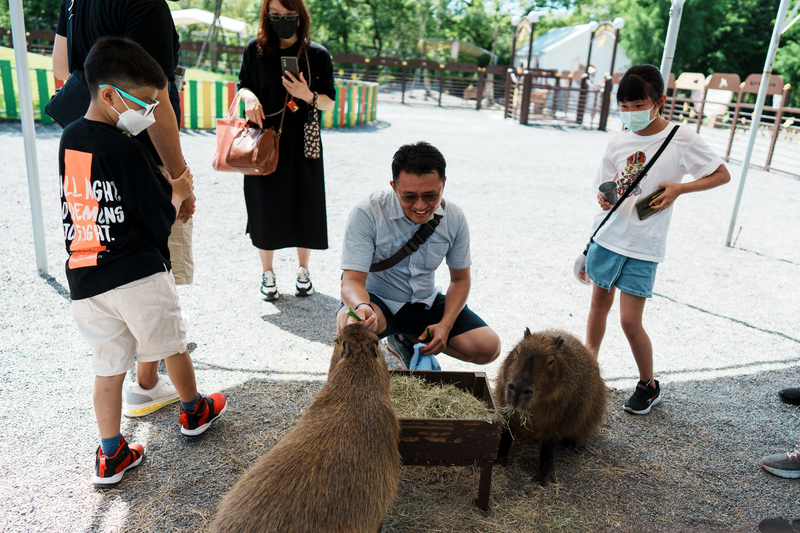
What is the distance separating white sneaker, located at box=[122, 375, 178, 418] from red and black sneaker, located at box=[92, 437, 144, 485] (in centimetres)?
45

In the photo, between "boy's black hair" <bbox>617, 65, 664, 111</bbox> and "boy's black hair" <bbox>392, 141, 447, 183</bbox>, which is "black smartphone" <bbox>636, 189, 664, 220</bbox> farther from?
"boy's black hair" <bbox>392, 141, 447, 183</bbox>

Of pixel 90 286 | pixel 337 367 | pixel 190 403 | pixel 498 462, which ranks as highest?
pixel 90 286

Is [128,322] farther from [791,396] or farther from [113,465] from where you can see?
[791,396]

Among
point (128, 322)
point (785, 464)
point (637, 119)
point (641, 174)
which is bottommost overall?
point (785, 464)

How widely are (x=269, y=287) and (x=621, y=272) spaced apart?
2649mm

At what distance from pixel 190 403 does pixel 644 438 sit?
242cm

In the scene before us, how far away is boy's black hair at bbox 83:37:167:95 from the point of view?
2236 millimetres

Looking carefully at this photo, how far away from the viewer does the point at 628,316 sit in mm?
3254

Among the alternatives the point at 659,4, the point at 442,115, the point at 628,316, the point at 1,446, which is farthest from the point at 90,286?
the point at 659,4

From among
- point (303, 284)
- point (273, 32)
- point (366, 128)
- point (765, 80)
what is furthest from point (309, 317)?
point (366, 128)

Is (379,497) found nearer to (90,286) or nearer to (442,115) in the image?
(90,286)

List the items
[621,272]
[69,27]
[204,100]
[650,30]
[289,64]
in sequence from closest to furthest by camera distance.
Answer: [69,27], [621,272], [289,64], [204,100], [650,30]

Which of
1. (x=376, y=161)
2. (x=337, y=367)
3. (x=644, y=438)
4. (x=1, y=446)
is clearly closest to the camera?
(x=337, y=367)

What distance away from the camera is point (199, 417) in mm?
2842
